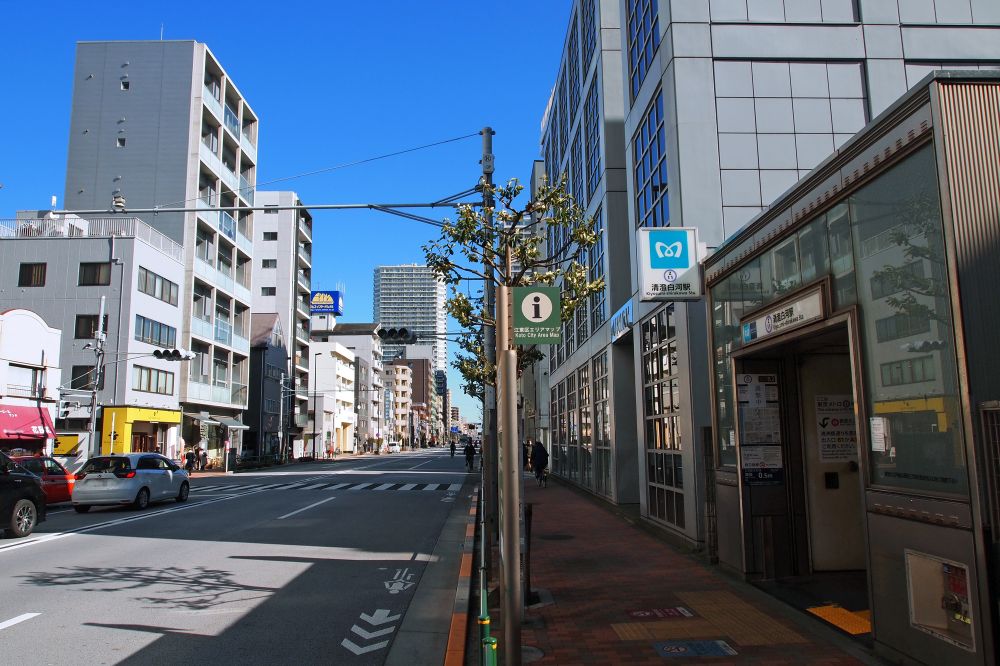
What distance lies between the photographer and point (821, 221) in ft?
23.3

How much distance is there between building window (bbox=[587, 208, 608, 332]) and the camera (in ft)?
68.3

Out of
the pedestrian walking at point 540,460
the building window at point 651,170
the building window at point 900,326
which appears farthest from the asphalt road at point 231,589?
the pedestrian walking at point 540,460

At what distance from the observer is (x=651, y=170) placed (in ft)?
47.6

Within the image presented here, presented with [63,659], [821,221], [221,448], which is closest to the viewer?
[63,659]

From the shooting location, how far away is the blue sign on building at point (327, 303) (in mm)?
108250

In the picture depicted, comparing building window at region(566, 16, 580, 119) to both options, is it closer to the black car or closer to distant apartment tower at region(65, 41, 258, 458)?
the black car

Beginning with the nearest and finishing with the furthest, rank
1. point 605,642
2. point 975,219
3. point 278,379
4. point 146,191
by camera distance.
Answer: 1. point 975,219
2. point 605,642
3. point 146,191
4. point 278,379

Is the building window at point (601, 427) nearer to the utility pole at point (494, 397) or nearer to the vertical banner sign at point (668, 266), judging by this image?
the utility pole at point (494, 397)

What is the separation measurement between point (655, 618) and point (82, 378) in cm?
4067

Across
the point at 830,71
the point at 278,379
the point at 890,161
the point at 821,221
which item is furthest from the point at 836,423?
A: the point at 278,379

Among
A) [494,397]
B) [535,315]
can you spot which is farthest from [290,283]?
[535,315]

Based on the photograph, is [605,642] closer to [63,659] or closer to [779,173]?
[63,659]

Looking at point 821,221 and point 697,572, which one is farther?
point 697,572

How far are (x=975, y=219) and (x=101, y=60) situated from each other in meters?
58.7
